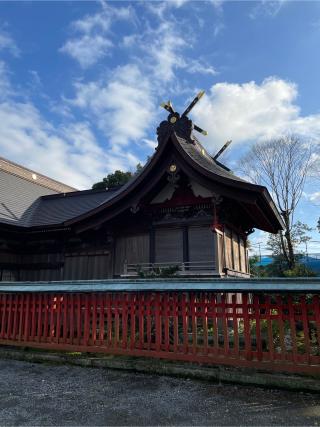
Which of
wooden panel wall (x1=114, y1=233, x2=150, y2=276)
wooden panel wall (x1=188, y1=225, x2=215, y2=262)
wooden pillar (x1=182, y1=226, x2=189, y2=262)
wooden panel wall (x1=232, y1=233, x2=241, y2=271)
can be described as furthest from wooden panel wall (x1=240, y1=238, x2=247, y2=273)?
wooden panel wall (x1=114, y1=233, x2=150, y2=276)

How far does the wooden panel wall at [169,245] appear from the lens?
1047 centimetres

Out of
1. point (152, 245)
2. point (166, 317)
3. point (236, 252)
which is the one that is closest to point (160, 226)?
point (152, 245)

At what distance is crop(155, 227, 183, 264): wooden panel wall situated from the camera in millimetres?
10469

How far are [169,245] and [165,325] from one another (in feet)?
14.6

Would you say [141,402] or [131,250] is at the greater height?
[131,250]

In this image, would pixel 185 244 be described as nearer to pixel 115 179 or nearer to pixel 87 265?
pixel 87 265

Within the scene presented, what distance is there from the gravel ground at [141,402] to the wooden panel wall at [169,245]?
15.8ft

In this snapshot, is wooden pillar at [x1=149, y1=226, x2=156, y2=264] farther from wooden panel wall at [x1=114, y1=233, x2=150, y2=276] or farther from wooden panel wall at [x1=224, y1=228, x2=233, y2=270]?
wooden panel wall at [x1=224, y1=228, x2=233, y2=270]

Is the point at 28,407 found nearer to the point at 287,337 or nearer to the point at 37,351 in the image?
the point at 37,351

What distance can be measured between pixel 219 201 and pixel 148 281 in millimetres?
4107

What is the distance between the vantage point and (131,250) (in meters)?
11.3

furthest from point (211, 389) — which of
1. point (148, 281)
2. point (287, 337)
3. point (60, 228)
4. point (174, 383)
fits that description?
point (60, 228)

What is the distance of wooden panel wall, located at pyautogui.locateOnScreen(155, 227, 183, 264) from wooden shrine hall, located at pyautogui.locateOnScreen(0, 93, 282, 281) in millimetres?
33

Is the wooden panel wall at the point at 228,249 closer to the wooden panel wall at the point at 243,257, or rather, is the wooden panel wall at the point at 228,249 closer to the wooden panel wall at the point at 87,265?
the wooden panel wall at the point at 243,257
